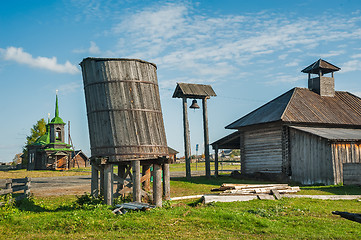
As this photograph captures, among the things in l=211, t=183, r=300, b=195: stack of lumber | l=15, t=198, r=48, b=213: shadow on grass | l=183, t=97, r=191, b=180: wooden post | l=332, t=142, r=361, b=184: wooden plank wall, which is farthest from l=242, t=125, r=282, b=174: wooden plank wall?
l=15, t=198, r=48, b=213: shadow on grass

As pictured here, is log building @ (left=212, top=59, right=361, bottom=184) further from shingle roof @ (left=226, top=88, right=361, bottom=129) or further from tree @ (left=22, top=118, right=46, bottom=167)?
tree @ (left=22, top=118, right=46, bottom=167)

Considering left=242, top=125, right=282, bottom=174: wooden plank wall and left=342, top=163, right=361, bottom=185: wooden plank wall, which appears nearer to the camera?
left=342, top=163, right=361, bottom=185: wooden plank wall

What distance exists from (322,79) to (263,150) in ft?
29.5

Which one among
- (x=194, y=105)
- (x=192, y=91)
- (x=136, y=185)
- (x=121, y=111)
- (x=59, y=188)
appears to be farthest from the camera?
(x=194, y=105)

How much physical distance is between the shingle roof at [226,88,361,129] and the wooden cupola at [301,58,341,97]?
586 millimetres

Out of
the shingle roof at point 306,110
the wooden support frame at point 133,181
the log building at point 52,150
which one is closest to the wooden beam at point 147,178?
the wooden support frame at point 133,181

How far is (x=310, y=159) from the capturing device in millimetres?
23047

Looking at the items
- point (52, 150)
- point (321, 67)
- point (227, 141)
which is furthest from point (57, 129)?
point (321, 67)

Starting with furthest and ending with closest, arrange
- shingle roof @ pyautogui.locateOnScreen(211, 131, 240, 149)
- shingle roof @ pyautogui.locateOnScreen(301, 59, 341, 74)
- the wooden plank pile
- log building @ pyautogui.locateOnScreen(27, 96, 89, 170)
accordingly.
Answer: log building @ pyautogui.locateOnScreen(27, 96, 89, 170)
shingle roof @ pyautogui.locateOnScreen(301, 59, 341, 74)
shingle roof @ pyautogui.locateOnScreen(211, 131, 240, 149)
the wooden plank pile

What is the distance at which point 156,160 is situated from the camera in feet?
42.4

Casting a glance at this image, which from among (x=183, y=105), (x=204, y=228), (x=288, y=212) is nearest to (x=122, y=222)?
(x=204, y=228)

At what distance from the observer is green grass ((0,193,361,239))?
8727 millimetres

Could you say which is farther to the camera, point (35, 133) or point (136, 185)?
point (35, 133)

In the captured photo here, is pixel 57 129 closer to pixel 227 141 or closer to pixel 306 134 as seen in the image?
pixel 227 141
